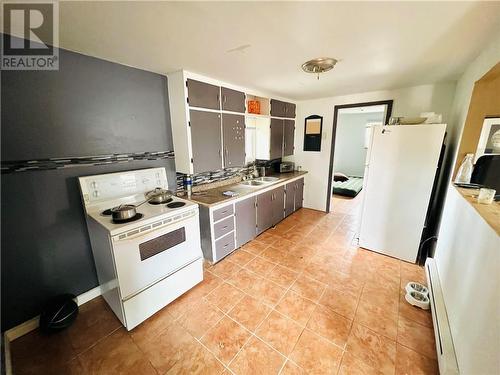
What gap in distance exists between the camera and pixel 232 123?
8.79 feet

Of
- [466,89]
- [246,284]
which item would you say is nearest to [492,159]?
[466,89]

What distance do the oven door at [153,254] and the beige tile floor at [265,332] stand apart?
15.0 inches

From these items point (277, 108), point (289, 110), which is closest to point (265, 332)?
point (277, 108)

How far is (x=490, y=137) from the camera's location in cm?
176

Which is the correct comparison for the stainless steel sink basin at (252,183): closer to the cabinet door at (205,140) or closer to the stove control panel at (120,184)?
the cabinet door at (205,140)

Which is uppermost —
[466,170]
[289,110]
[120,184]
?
[289,110]

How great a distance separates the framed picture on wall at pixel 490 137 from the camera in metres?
1.74

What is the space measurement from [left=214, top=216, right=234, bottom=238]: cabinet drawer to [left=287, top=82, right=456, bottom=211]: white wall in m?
2.33

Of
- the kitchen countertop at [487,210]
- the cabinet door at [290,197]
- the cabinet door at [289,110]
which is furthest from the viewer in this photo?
the cabinet door at [289,110]

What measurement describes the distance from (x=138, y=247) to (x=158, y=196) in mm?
577

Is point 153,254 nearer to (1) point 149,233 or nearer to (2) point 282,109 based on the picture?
(1) point 149,233

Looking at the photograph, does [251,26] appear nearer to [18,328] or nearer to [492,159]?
[492,159]

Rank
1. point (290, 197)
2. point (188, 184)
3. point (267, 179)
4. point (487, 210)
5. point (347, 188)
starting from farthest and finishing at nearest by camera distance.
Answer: point (347, 188), point (290, 197), point (267, 179), point (188, 184), point (487, 210)

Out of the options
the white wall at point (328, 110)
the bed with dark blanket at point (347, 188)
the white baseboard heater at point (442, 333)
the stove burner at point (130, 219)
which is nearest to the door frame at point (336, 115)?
the white wall at point (328, 110)
